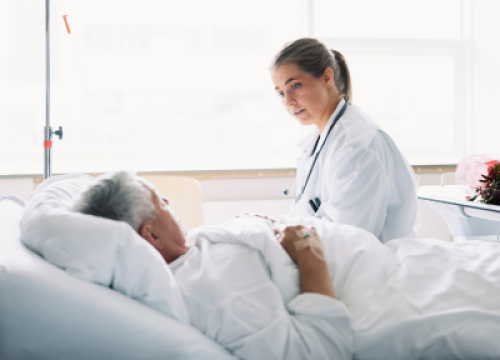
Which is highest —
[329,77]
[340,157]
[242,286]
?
[329,77]

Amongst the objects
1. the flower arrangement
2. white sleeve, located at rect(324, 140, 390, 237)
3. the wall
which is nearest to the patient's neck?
white sleeve, located at rect(324, 140, 390, 237)

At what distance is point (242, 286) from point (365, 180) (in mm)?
671

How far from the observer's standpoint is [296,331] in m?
0.81

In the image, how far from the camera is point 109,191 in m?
0.98

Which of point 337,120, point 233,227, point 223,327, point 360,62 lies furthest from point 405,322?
point 360,62

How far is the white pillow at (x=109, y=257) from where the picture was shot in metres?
0.81

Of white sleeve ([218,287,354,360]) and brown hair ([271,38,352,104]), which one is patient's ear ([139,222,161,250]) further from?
brown hair ([271,38,352,104])

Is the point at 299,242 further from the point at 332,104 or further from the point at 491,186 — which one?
the point at 491,186

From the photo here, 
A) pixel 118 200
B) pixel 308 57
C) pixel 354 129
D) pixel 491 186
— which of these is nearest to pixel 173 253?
pixel 118 200

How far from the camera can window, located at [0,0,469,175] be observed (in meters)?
2.83

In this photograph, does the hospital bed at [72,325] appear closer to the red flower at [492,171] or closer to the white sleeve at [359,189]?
the white sleeve at [359,189]

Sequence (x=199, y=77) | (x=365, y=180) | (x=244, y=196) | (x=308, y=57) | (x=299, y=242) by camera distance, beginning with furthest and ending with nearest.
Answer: (x=199, y=77) → (x=244, y=196) → (x=308, y=57) → (x=365, y=180) → (x=299, y=242)

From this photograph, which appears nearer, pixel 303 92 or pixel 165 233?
pixel 165 233

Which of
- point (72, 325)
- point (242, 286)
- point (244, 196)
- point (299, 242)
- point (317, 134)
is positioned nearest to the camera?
point (72, 325)
